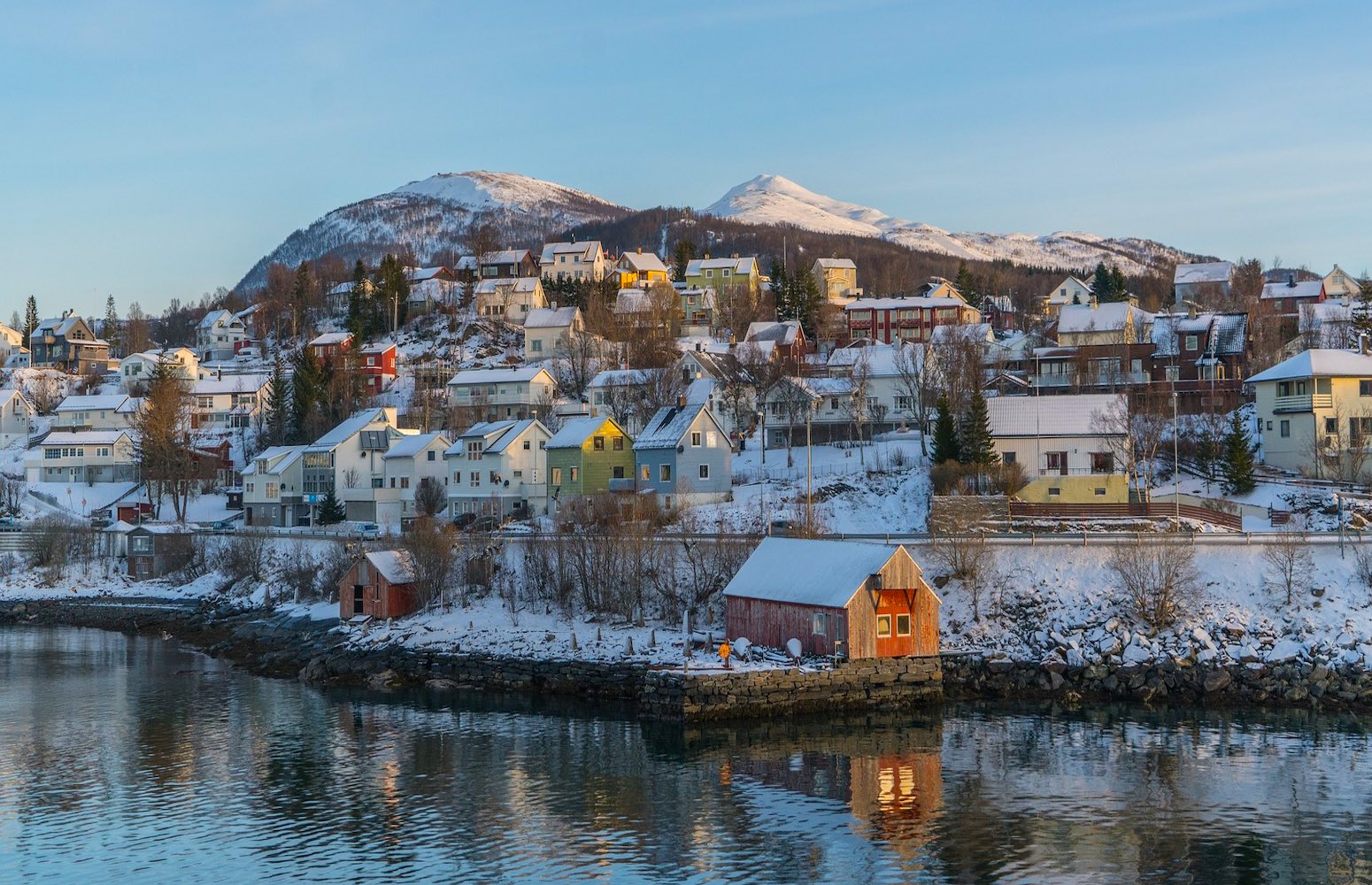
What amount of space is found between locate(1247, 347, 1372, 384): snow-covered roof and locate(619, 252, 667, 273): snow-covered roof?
275 feet

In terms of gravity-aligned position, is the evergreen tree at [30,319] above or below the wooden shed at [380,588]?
above

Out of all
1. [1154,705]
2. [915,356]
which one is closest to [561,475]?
[915,356]

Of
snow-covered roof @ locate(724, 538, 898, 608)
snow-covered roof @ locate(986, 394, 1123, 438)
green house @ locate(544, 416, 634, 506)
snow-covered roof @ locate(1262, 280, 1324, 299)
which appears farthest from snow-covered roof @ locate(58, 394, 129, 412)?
snow-covered roof @ locate(1262, 280, 1324, 299)

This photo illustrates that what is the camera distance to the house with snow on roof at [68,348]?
13488cm

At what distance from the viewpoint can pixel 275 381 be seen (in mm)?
97875

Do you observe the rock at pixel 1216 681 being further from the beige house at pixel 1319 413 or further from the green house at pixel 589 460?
the green house at pixel 589 460

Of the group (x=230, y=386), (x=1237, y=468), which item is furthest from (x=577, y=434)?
(x=230, y=386)

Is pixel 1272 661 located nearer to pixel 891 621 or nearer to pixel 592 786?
pixel 891 621

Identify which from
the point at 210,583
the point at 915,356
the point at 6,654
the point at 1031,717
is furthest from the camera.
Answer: the point at 915,356

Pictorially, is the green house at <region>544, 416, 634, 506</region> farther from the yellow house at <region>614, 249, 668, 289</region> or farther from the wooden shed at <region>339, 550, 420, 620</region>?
the yellow house at <region>614, 249, 668, 289</region>

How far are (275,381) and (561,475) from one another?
40.3 metres

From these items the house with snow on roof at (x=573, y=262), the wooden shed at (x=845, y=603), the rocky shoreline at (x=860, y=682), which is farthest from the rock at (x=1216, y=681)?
the house with snow on roof at (x=573, y=262)

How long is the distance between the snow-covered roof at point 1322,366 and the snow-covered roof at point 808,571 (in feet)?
102

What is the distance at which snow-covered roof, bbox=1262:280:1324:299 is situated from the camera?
104 metres
